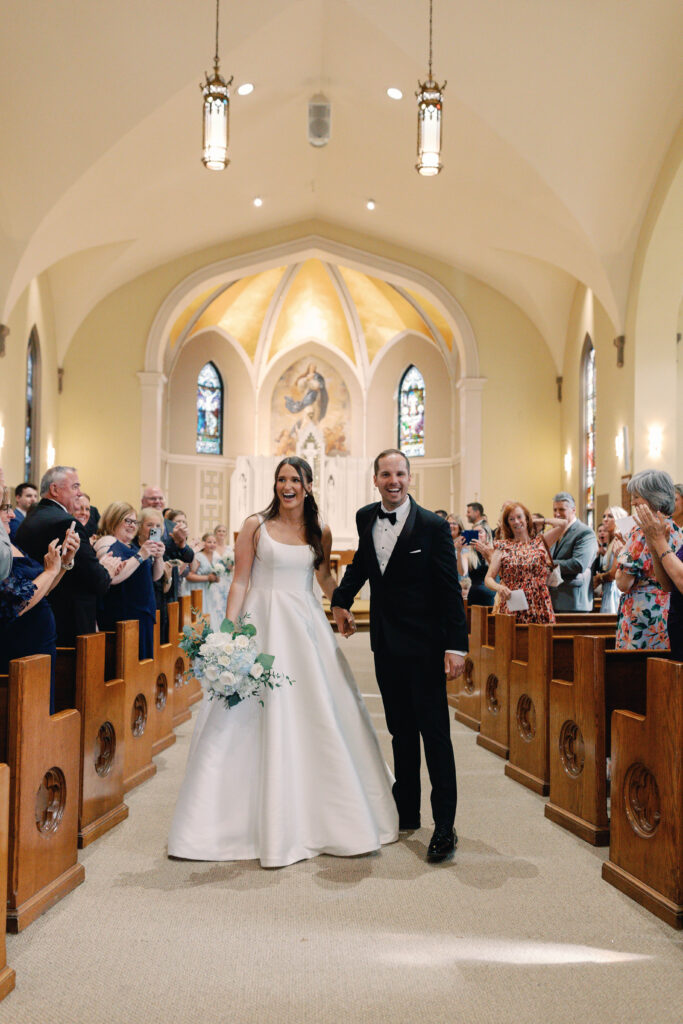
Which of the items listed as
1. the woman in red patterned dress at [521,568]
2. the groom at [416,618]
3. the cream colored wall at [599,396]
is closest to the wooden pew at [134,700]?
the groom at [416,618]

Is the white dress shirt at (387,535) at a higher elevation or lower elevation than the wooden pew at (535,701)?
higher

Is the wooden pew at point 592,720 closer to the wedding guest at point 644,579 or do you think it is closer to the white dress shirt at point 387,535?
the wedding guest at point 644,579

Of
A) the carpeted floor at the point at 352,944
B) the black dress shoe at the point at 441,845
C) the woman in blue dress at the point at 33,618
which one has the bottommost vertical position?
the carpeted floor at the point at 352,944

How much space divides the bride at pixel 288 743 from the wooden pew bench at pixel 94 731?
468 mm

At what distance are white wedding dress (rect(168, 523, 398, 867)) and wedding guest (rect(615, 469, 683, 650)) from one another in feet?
4.72

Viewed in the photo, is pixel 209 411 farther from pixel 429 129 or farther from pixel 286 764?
pixel 286 764

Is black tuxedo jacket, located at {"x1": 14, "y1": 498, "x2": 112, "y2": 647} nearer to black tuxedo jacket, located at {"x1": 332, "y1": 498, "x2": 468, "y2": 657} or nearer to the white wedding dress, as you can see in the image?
the white wedding dress

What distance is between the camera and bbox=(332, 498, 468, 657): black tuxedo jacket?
13.1 feet

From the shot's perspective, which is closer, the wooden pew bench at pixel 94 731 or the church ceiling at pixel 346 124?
the wooden pew bench at pixel 94 731

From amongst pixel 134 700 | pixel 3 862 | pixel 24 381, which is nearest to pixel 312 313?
pixel 24 381

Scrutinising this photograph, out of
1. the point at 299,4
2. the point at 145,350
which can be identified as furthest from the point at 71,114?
the point at 145,350

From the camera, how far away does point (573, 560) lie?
714 centimetres

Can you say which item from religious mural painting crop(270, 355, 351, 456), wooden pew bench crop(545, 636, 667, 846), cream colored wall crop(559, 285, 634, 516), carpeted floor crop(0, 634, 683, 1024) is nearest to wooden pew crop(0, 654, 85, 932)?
carpeted floor crop(0, 634, 683, 1024)

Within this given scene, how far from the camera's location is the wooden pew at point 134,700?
4.75 metres
